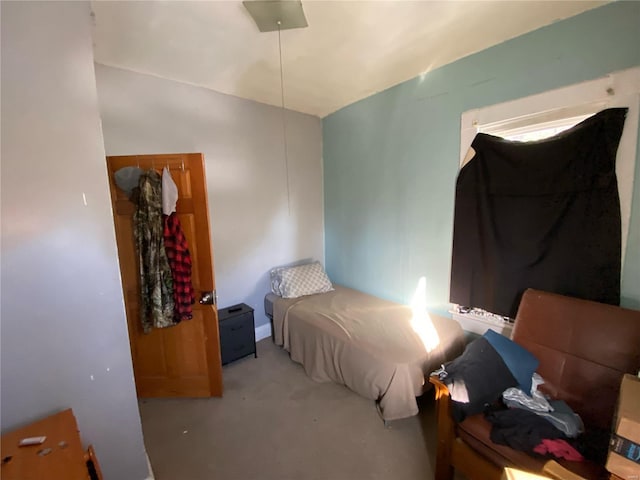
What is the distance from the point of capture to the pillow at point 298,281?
2979 mm

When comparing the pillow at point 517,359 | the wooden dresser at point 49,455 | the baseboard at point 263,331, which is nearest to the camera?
the wooden dresser at point 49,455

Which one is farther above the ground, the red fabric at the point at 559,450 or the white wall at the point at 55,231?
the white wall at the point at 55,231

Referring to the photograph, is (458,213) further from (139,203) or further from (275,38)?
(139,203)

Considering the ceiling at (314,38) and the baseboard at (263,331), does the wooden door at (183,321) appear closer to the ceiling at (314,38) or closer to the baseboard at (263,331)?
the ceiling at (314,38)

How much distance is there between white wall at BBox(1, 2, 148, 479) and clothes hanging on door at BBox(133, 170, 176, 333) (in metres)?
0.66

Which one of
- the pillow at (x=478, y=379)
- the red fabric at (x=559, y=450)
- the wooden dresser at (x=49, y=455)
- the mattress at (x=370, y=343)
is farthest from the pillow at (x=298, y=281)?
the red fabric at (x=559, y=450)

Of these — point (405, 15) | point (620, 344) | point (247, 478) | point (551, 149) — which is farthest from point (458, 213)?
point (247, 478)

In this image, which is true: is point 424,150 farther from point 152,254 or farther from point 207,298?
point 152,254

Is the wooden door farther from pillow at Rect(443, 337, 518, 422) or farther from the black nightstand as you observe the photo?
pillow at Rect(443, 337, 518, 422)

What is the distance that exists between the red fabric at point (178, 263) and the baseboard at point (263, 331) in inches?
48.5

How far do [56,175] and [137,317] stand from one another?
1337 millimetres

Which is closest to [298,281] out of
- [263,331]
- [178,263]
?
[263,331]

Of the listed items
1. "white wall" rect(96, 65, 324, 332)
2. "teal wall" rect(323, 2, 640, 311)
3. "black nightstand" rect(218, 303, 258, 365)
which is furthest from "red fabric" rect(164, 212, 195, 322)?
"teal wall" rect(323, 2, 640, 311)

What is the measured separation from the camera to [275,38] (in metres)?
1.82
